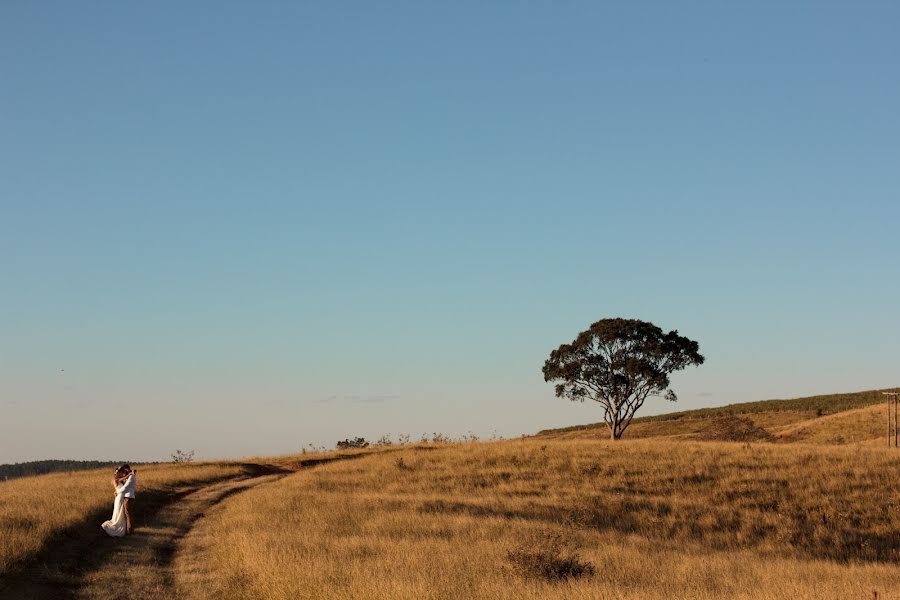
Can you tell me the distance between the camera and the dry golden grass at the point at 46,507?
57.1 ft

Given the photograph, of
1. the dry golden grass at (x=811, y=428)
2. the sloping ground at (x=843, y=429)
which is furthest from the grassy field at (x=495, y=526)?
the dry golden grass at (x=811, y=428)

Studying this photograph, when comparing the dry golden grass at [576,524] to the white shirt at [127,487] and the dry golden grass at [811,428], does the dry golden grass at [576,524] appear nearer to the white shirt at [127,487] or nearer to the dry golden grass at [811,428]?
the white shirt at [127,487]

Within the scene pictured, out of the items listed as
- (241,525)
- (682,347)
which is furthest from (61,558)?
(682,347)

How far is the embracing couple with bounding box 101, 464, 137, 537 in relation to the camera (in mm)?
21375

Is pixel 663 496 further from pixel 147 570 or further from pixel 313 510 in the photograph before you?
pixel 147 570

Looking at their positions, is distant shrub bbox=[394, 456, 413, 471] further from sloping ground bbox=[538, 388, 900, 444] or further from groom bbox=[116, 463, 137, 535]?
sloping ground bbox=[538, 388, 900, 444]

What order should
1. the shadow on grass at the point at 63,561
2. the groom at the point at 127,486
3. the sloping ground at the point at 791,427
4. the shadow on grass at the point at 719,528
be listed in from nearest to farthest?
the shadow on grass at the point at 63,561 → the groom at the point at 127,486 → the shadow on grass at the point at 719,528 → the sloping ground at the point at 791,427

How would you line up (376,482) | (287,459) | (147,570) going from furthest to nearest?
1. (287,459)
2. (376,482)
3. (147,570)

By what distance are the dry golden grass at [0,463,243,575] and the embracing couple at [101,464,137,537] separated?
948 millimetres

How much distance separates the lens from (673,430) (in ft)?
315

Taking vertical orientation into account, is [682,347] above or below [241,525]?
above

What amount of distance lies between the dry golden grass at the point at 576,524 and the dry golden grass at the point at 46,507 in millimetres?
3406

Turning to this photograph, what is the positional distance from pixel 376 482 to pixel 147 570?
21035 millimetres

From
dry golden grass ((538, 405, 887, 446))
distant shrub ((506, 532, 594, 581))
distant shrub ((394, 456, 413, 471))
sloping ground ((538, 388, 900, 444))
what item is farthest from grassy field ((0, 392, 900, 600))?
sloping ground ((538, 388, 900, 444))
